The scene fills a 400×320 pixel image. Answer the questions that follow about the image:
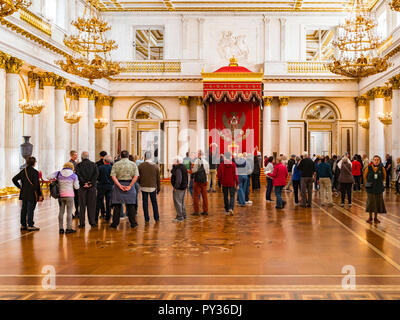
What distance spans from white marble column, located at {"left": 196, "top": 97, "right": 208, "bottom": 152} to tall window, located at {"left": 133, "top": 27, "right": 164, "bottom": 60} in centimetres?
395

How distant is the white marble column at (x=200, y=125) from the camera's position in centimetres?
2372

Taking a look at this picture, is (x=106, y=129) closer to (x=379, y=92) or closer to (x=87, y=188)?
(x=379, y=92)

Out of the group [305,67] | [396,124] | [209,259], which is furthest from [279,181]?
[305,67]

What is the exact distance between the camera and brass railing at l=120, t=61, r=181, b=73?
23891 mm

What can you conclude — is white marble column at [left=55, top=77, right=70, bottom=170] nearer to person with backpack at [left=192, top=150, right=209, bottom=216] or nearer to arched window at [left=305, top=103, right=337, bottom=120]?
person with backpack at [left=192, top=150, right=209, bottom=216]

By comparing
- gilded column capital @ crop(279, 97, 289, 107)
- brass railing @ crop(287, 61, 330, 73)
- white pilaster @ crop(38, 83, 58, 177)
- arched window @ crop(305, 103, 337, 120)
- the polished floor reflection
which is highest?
brass railing @ crop(287, 61, 330, 73)

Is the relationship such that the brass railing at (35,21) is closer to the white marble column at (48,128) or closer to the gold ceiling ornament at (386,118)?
the white marble column at (48,128)

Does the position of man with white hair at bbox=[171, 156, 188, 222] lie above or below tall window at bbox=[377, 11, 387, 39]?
below

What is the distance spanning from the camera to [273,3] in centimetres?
2288

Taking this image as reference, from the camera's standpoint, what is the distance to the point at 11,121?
1467 cm

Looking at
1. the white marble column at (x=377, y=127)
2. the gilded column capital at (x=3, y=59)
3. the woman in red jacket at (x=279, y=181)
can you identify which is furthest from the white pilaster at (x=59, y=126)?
the white marble column at (x=377, y=127)

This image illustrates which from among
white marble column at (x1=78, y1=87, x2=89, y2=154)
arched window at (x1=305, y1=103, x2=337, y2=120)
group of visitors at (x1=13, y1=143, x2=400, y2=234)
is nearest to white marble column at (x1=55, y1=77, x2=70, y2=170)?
white marble column at (x1=78, y1=87, x2=89, y2=154)

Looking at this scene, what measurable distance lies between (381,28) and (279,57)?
17.0ft
